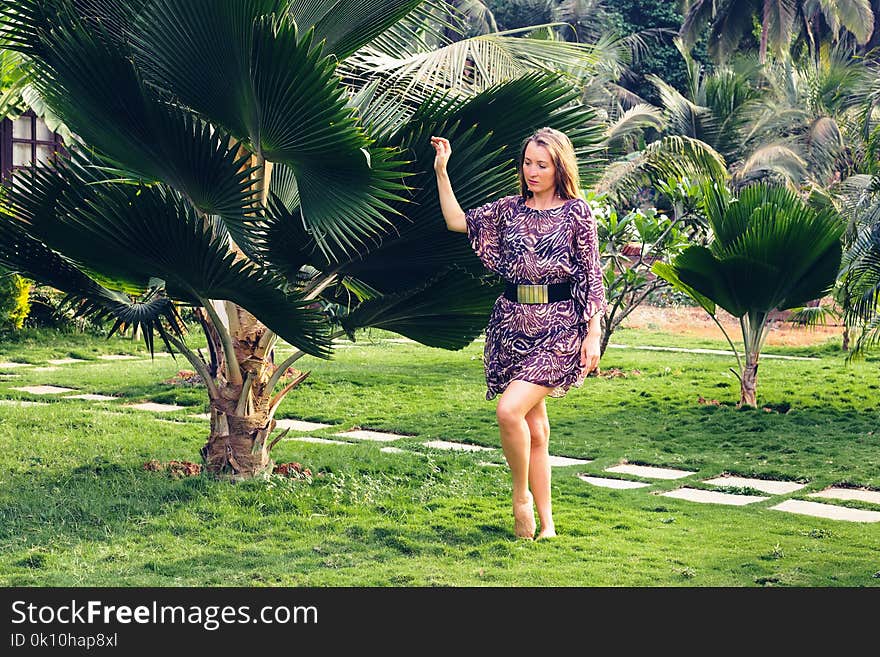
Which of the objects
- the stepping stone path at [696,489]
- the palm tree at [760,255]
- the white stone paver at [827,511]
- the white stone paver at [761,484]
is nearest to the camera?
the white stone paver at [827,511]

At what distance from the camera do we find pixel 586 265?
4.45m

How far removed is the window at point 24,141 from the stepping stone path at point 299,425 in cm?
859

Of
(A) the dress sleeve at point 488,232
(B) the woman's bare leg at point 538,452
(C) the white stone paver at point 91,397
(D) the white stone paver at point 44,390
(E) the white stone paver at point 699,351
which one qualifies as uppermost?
(A) the dress sleeve at point 488,232

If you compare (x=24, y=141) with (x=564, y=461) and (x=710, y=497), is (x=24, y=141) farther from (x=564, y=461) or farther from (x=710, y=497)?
(x=710, y=497)

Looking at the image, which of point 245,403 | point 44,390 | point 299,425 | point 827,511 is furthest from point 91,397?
point 827,511

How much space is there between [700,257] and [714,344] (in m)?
7.18

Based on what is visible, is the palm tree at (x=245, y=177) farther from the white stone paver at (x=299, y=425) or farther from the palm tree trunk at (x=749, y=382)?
the palm tree trunk at (x=749, y=382)

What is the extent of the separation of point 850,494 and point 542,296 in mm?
2569

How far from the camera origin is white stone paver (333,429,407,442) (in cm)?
766

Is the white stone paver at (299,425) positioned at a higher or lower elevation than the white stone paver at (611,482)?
higher

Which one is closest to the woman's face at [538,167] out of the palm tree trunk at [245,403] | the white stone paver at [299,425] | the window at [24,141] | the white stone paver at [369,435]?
the palm tree trunk at [245,403]

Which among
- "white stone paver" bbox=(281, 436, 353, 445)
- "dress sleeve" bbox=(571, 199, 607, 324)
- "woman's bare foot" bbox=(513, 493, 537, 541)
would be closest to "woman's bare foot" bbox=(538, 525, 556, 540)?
"woman's bare foot" bbox=(513, 493, 537, 541)

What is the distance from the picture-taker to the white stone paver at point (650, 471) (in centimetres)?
650

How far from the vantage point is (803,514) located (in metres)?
5.48
